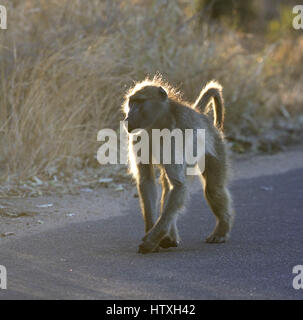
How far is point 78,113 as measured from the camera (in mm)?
7590

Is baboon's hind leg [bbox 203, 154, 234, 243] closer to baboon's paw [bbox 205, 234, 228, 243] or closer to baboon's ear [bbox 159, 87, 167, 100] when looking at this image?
baboon's paw [bbox 205, 234, 228, 243]

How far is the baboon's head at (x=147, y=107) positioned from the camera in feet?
15.9

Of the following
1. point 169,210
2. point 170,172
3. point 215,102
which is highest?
point 215,102

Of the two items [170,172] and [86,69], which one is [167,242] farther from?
[86,69]

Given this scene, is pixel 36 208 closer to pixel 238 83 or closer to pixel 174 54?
pixel 174 54

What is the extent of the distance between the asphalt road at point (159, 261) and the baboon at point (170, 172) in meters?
0.13

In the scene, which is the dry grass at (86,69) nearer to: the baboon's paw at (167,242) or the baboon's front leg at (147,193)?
the baboon's front leg at (147,193)

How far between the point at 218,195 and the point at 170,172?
55cm

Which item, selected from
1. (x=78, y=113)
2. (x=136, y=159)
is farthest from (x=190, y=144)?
(x=78, y=113)

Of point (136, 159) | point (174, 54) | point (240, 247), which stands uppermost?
point (174, 54)

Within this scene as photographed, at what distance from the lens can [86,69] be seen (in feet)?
25.0

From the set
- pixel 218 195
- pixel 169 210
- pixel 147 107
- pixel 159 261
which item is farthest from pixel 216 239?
pixel 147 107

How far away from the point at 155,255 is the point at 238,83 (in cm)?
564
